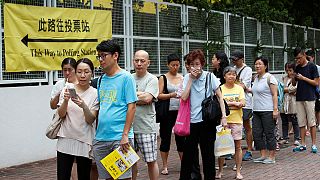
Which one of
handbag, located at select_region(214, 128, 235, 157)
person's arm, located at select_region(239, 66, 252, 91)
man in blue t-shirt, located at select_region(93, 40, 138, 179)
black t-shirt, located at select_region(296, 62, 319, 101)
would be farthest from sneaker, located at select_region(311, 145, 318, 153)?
man in blue t-shirt, located at select_region(93, 40, 138, 179)

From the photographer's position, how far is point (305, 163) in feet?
31.3

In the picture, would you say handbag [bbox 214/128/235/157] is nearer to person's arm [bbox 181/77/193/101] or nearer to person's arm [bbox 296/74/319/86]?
person's arm [bbox 181/77/193/101]

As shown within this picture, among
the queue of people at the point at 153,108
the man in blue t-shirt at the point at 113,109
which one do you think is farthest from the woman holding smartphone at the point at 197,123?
the man in blue t-shirt at the point at 113,109

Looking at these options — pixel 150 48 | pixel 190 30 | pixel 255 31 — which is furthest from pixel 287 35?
pixel 150 48

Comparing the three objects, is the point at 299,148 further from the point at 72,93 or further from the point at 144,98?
the point at 72,93

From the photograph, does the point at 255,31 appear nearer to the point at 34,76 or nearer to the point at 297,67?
→ the point at 297,67

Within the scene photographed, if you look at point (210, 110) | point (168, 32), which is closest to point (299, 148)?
point (210, 110)

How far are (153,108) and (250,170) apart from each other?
2.74 meters

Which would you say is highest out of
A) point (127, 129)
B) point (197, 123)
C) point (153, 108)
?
point (153, 108)

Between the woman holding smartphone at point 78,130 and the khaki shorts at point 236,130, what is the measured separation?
3.28 meters

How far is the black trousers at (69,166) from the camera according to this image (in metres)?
5.64

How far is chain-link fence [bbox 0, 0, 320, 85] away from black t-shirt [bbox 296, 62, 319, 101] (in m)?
3.81

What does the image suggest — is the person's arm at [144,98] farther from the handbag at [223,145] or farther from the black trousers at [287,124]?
the black trousers at [287,124]

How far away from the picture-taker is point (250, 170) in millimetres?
8906
